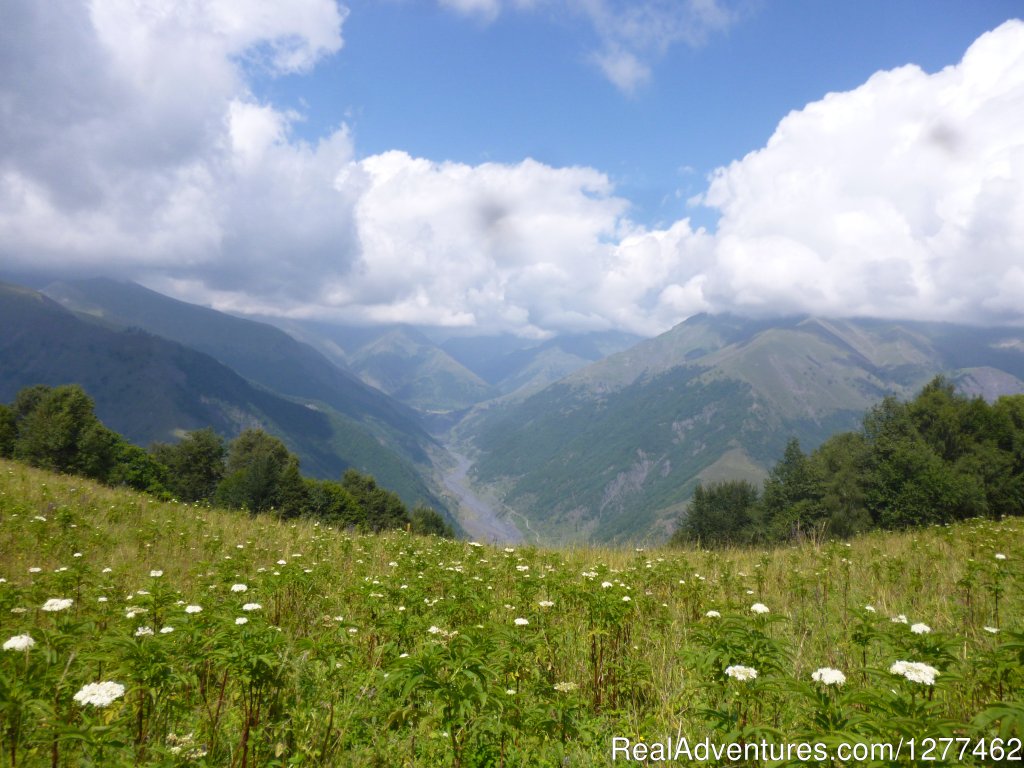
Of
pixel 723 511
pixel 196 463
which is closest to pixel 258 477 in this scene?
pixel 196 463

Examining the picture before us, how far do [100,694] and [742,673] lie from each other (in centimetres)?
472

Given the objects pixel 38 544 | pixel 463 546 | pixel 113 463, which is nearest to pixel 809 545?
pixel 463 546

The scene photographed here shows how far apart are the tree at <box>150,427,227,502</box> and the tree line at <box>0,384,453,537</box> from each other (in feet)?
0.47

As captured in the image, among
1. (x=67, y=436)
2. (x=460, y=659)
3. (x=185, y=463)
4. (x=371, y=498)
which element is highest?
(x=460, y=659)

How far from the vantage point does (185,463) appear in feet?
252

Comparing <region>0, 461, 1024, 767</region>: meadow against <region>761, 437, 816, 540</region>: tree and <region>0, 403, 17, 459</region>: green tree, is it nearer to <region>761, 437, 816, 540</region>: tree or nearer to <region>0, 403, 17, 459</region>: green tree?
<region>761, 437, 816, 540</region>: tree

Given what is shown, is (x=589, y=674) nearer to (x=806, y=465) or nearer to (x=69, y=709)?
(x=69, y=709)

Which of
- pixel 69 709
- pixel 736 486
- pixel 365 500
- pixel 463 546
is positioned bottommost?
pixel 365 500

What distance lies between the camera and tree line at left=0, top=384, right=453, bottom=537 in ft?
173

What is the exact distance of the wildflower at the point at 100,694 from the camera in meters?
3.15

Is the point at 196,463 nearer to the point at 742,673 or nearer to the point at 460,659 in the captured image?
the point at 460,659

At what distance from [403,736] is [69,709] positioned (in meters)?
2.86

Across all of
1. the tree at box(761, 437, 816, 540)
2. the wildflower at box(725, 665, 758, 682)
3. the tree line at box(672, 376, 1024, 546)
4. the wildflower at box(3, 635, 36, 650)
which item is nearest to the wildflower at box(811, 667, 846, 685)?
the wildflower at box(725, 665, 758, 682)

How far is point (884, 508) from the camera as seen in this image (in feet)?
165
